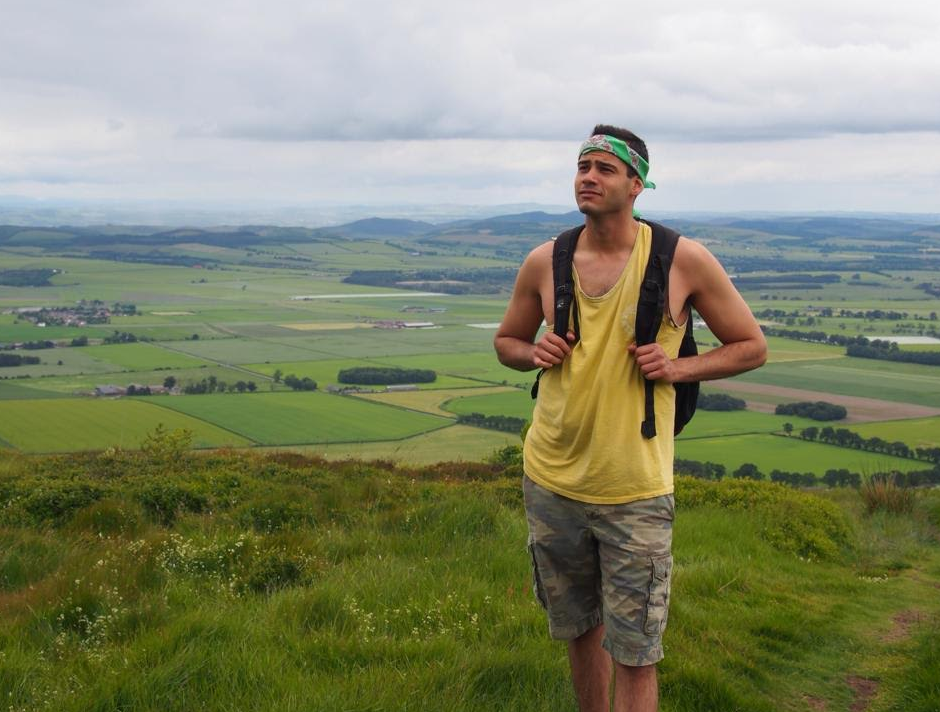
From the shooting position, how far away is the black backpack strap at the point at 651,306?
11.8ft

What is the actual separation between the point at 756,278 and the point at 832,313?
3202 cm

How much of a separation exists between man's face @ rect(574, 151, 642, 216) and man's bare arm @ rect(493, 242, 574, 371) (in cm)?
33

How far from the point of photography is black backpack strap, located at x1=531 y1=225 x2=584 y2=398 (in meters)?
3.72

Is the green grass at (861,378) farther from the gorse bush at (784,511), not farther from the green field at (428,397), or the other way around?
the gorse bush at (784,511)

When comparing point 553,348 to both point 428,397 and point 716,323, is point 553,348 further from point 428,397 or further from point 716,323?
point 428,397

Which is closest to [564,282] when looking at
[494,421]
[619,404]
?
[619,404]

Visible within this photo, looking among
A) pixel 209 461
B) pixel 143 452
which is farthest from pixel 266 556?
pixel 143 452

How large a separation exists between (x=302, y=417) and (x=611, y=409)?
121 ft

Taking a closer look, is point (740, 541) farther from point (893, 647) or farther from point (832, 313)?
point (832, 313)

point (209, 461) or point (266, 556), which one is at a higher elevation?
point (266, 556)

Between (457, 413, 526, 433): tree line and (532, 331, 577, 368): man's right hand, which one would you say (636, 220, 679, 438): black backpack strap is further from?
(457, 413, 526, 433): tree line

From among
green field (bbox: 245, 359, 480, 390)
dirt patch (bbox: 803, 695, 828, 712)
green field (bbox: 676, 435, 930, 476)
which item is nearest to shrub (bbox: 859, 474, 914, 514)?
dirt patch (bbox: 803, 695, 828, 712)

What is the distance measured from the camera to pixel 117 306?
97.6m

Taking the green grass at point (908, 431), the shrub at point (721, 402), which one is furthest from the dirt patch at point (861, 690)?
the shrub at point (721, 402)
